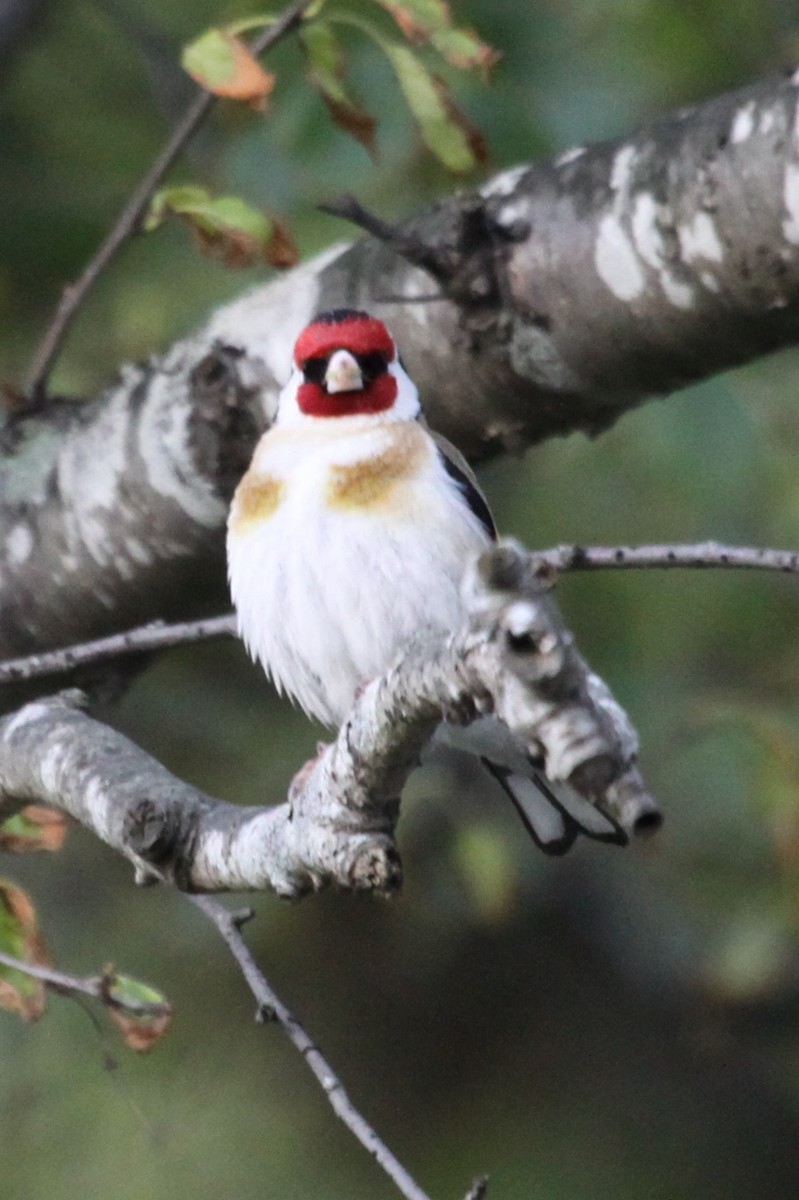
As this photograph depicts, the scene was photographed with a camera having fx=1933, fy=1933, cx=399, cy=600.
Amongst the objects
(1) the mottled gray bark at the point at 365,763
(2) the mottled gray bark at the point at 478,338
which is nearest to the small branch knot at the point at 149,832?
(1) the mottled gray bark at the point at 365,763

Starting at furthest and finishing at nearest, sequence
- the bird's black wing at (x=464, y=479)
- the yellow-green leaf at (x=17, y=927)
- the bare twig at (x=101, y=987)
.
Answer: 1. the bird's black wing at (x=464, y=479)
2. the yellow-green leaf at (x=17, y=927)
3. the bare twig at (x=101, y=987)

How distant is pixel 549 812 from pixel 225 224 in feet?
4.06

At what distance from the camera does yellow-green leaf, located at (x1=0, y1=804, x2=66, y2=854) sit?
312cm

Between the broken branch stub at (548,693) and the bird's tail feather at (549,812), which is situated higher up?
the broken branch stub at (548,693)

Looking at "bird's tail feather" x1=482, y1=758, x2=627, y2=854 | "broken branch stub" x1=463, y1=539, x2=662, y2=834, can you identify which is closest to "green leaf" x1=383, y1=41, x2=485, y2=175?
"bird's tail feather" x1=482, y1=758, x2=627, y2=854

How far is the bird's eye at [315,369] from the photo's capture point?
3545 mm

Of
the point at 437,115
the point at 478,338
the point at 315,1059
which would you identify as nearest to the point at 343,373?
the point at 478,338

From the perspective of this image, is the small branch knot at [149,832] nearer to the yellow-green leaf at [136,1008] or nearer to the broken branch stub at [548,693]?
the yellow-green leaf at [136,1008]

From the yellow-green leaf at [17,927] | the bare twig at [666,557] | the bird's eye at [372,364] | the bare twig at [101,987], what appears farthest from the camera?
the bird's eye at [372,364]

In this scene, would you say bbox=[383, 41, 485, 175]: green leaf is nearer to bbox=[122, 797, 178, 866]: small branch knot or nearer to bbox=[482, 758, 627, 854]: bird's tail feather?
bbox=[482, 758, 627, 854]: bird's tail feather

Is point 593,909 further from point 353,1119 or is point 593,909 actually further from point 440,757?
point 353,1119

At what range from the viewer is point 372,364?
3.56m

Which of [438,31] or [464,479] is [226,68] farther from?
[464,479]

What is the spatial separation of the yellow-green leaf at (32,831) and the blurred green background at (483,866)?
175 cm
